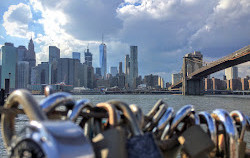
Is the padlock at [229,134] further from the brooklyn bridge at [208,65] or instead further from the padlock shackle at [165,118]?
the brooklyn bridge at [208,65]

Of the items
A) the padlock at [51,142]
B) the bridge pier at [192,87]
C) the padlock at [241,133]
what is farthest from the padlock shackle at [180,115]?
the bridge pier at [192,87]

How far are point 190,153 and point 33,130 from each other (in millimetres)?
1033

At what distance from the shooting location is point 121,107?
1.27 m

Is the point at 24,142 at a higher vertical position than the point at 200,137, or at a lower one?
higher

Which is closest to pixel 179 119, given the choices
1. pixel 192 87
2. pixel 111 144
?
pixel 111 144

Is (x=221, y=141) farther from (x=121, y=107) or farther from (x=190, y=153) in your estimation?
(x=121, y=107)

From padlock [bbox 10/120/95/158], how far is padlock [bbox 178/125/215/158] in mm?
820

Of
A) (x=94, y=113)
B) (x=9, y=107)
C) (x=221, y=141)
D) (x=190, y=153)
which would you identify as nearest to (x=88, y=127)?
(x=94, y=113)

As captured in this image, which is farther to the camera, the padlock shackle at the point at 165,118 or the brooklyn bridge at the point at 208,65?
the brooklyn bridge at the point at 208,65

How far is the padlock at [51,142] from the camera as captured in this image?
32.6 inches

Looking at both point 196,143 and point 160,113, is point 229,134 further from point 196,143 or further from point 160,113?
point 160,113

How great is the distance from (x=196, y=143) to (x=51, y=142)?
100cm

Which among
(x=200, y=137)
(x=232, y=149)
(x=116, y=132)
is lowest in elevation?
(x=232, y=149)

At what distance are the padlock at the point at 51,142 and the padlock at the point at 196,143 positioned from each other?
2.69 ft
